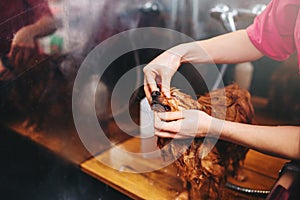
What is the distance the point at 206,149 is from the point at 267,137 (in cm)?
23

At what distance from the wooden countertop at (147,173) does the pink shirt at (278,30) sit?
38 centimetres

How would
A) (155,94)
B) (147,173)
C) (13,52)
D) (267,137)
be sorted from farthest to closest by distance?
(147,173), (13,52), (155,94), (267,137)

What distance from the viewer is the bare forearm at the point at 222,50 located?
113 cm

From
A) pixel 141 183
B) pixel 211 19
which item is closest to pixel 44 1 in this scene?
pixel 211 19

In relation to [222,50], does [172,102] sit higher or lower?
lower

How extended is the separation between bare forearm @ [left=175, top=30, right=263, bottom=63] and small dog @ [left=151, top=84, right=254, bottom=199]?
0.15 m

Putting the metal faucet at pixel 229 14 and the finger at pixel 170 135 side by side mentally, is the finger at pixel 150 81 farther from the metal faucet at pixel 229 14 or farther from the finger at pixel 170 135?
the metal faucet at pixel 229 14

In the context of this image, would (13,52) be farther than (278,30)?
Yes

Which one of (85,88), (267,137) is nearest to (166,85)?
(267,137)

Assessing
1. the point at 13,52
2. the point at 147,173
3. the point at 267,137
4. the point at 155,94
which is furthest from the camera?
the point at 147,173

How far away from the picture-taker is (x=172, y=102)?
1081 millimetres

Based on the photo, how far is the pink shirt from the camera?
0.97 m

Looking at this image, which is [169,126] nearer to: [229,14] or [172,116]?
[172,116]

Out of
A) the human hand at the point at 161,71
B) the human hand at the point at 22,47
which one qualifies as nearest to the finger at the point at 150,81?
the human hand at the point at 161,71
